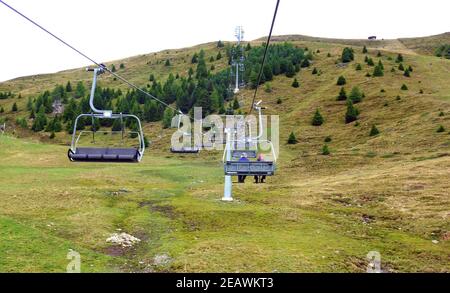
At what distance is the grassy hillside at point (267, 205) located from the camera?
77.1 ft

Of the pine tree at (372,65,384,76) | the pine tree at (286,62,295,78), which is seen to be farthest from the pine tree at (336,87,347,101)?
the pine tree at (286,62,295,78)

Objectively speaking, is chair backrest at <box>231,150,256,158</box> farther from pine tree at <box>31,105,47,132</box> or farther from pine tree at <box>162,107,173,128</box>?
pine tree at <box>31,105,47,132</box>

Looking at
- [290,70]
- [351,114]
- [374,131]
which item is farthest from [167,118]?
[374,131]

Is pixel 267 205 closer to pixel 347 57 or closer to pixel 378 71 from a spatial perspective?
pixel 378 71

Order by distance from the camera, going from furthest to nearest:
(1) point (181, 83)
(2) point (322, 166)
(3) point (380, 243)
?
(1) point (181, 83), (2) point (322, 166), (3) point (380, 243)

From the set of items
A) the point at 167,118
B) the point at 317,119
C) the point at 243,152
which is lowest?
the point at 243,152

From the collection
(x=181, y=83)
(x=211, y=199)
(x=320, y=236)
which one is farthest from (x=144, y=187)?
(x=181, y=83)

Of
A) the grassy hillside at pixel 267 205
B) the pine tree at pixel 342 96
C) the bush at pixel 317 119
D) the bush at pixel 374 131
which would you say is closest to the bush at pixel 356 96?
the pine tree at pixel 342 96

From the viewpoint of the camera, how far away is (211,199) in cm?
4091

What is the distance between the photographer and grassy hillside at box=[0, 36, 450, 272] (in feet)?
77.1

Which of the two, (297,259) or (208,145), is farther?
(208,145)

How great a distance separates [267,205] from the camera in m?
38.8

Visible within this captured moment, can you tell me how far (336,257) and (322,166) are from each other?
39491mm
